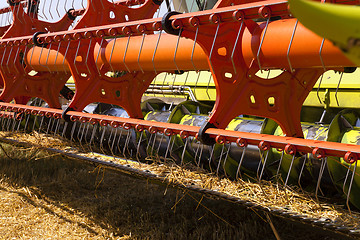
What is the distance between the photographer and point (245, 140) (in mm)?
2053

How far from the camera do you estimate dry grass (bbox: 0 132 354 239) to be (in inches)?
106

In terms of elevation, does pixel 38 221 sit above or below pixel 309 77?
below

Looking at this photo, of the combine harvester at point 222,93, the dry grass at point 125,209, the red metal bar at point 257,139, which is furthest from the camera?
the dry grass at point 125,209

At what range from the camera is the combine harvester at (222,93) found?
2109 millimetres

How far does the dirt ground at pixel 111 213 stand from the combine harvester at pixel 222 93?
385 mm

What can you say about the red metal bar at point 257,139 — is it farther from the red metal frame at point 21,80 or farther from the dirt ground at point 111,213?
the red metal frame at point 21,80

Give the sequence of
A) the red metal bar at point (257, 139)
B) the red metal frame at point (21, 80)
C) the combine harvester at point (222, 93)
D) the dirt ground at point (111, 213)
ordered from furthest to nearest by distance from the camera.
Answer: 1. the red metal frame at point (21, 80)
2. the dirt ground at point (111, 213)
3. the combine harvester at point (222, 93)
4. the red metal bar at point (257, 139)

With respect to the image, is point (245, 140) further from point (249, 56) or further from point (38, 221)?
point (38, 221)

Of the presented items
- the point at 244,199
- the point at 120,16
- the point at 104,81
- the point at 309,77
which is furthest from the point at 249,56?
the point at 120,16

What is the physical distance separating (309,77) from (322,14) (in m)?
1.97

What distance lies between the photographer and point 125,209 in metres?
4.07

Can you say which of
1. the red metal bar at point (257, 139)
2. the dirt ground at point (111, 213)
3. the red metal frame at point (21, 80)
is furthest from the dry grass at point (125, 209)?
the red metal frame at point (21, 80)

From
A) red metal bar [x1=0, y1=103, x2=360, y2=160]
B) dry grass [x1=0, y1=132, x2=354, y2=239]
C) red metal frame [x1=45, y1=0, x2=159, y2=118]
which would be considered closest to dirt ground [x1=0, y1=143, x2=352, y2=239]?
dry grass [x1=0, y1=132, x2=354, y2=239]

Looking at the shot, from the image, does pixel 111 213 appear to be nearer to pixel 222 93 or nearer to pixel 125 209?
pixel 125 209
